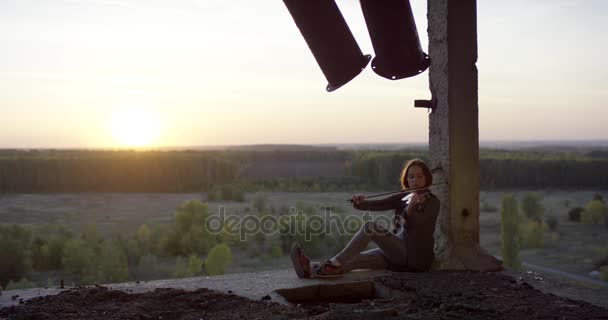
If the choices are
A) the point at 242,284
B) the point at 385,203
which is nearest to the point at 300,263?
the point at 242,284

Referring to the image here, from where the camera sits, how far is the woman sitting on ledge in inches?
178

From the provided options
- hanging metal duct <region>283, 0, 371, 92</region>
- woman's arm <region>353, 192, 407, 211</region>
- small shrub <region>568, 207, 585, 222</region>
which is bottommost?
small shrub <region>568, 207, 585, 222</region>

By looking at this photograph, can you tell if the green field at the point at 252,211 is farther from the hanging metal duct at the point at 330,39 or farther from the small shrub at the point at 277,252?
the hanging metal duct at the point at 330,39

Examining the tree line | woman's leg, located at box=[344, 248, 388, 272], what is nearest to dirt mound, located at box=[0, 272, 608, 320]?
woman's leg, located at box=[344, 248, 388, 272]

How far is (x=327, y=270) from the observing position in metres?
4.55

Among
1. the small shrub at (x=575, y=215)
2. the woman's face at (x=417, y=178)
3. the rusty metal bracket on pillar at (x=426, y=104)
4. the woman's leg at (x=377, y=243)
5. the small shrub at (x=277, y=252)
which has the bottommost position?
the small shrub at (x=277, y=252)

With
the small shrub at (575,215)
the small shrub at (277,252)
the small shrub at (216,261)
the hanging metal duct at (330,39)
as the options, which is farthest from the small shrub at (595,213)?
the hanging metal duct at (330,39)

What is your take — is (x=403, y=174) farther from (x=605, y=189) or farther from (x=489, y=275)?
(x=605, y=189)

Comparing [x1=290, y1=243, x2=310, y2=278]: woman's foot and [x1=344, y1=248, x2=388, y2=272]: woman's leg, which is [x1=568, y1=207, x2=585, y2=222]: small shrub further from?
[x1=290, y1=243, x2=310, y2=278]: woman's foot

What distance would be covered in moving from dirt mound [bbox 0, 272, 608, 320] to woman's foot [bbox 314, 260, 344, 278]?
45 cm

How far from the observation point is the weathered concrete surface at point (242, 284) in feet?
13.5

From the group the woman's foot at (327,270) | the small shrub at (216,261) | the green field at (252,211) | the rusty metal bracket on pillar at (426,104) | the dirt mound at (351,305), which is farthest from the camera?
the green field at (252,211)

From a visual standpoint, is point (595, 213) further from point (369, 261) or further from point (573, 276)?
point (369, 261)

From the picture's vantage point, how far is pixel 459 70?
15.8 feet
